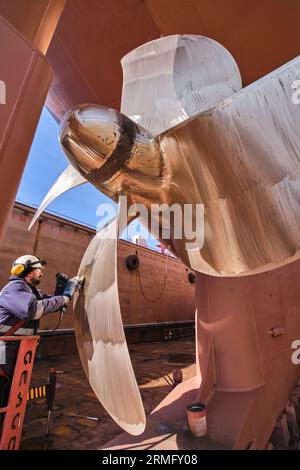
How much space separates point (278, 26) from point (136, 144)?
274 cm

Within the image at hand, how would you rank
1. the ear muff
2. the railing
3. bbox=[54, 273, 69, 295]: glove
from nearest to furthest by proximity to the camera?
the railing
the ear muff
bbox=[54, 273, 69, 295]: glove

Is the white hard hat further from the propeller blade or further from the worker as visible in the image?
the propeller blade

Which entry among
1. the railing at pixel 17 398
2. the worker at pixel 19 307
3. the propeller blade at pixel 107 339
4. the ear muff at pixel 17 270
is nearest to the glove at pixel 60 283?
the worker at pixel 19 307

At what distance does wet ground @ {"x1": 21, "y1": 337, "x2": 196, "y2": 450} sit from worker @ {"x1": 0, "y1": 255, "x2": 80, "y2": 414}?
2.94 ft

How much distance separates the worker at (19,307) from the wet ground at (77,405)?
0.89m

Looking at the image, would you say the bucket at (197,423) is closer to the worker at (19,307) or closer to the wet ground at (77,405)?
the wet ground at (77,405)

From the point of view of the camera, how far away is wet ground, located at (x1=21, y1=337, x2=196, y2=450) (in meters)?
2.33

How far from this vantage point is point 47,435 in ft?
7.89

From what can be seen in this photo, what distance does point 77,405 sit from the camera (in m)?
3.13

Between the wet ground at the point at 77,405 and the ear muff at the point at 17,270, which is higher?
the ear muff at the point at 17,270

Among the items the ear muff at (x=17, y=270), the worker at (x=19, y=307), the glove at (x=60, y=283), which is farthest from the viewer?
the glove at (x=60, y=283)

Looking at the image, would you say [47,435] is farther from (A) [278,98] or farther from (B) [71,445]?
(A) [278,98]

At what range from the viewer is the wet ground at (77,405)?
2.33 metres

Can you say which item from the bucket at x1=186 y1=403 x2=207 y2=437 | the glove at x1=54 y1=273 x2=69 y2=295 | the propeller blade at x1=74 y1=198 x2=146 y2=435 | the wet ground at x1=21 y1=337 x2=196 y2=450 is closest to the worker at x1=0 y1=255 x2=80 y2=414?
the glove at x1=54 y1=273 x2=69 y2=295
